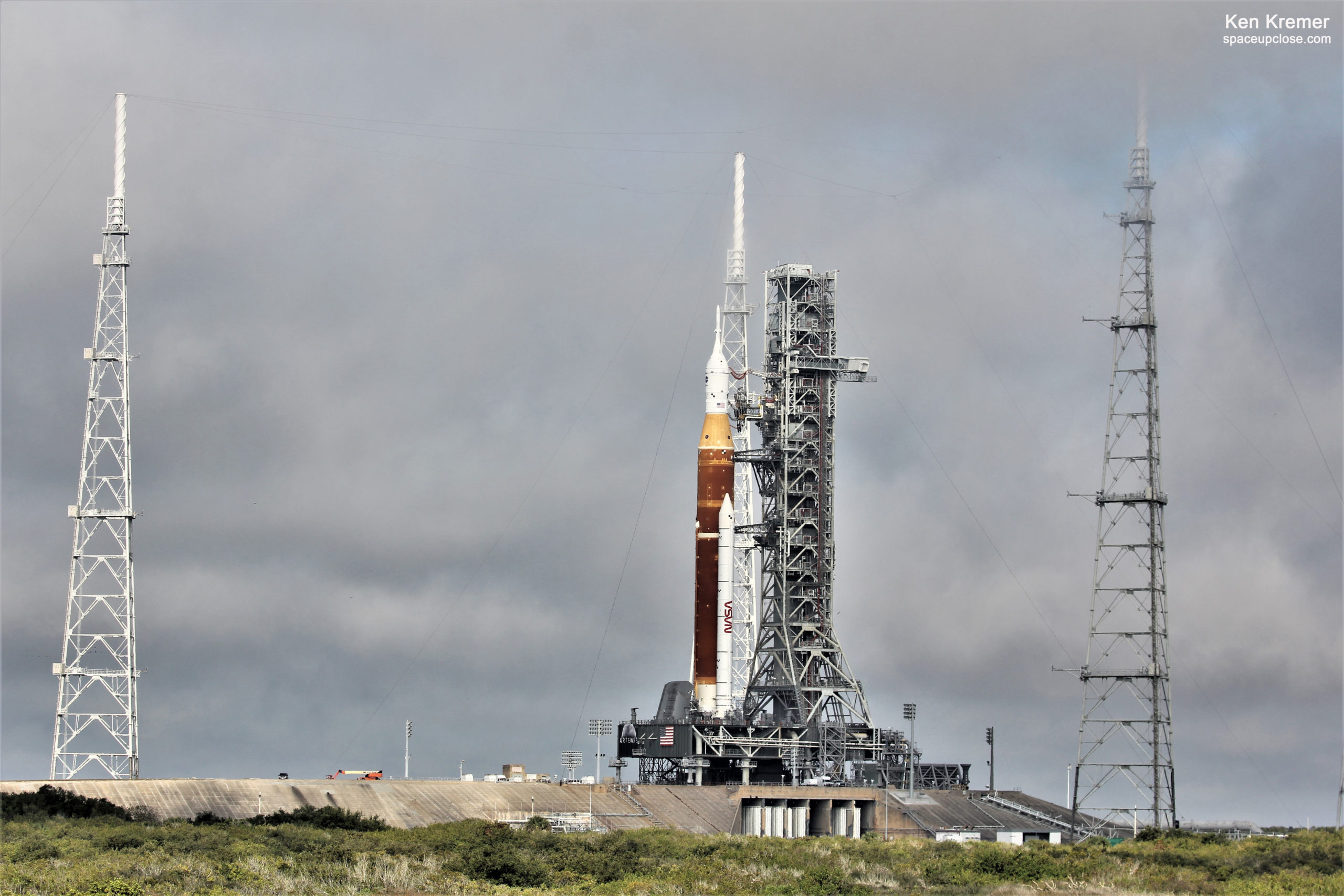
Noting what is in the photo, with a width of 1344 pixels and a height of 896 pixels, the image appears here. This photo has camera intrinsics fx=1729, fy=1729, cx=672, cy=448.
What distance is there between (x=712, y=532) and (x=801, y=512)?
21.6ft

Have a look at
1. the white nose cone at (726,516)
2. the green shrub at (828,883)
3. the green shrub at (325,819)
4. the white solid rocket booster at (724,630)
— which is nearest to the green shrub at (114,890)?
the green shrub at (325,819)

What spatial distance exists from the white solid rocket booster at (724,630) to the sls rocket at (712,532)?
43 millimetres

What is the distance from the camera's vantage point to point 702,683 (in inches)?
3979

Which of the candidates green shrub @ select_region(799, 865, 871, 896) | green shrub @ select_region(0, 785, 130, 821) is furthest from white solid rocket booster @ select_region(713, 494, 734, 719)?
green shrub @ select_region(0, 785, 130, 821)

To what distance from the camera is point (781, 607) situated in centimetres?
10481

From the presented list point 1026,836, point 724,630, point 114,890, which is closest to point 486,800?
point 724,630

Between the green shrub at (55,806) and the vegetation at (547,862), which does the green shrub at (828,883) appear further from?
the green shrub at (55,806)

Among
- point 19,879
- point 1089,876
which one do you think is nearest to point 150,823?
point 19,879

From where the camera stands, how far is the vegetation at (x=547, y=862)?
55688 mm

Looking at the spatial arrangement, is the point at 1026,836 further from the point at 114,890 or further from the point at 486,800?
the point at 114,890

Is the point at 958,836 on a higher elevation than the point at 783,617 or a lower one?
lower

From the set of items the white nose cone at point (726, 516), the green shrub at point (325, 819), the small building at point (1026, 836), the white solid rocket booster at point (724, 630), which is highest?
the white nose cone at point (726, 516)

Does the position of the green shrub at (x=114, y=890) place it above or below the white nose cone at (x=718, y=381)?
below

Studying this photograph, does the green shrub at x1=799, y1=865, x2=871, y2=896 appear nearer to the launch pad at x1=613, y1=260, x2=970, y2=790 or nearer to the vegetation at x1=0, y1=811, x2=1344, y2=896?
the vegetation at x1=0, y1=811, x2=1344, y2=896
